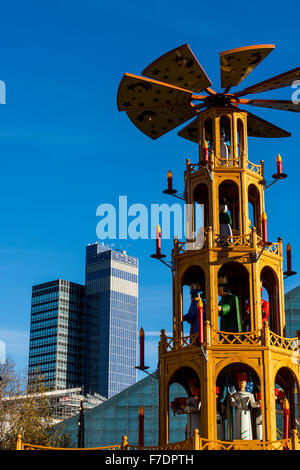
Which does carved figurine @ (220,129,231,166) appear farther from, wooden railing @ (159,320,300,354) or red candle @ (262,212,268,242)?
wooden railing @ (159,320,300,354)

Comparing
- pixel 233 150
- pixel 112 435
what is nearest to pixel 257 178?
pixel 233 150

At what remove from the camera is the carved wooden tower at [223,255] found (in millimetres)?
35906

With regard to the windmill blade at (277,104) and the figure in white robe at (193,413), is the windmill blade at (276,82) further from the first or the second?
the figure in white robe at (193,413)

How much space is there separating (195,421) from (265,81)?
16.1 meters

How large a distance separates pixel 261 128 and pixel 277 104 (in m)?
3.64

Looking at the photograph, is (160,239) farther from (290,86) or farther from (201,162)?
(290,86)

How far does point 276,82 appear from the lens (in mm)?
38375

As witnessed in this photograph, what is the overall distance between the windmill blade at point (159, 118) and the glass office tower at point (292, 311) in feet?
77.4

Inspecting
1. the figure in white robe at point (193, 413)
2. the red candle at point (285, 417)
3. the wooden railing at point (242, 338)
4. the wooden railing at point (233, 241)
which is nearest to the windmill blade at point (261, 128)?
the wooden railing at point (233, 241)

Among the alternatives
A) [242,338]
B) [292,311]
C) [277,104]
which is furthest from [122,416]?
[277,104]

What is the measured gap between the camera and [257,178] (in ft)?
134

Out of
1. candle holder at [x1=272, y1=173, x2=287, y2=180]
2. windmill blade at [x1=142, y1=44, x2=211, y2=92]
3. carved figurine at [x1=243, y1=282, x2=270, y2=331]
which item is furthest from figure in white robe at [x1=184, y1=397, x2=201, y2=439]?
windmill blade at [x1=142, y1=44, x2=211, y2=92]

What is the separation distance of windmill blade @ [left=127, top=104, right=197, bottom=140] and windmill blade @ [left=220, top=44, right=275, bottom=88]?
10.2 ft

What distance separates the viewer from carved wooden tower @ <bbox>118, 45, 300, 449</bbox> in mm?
35906
